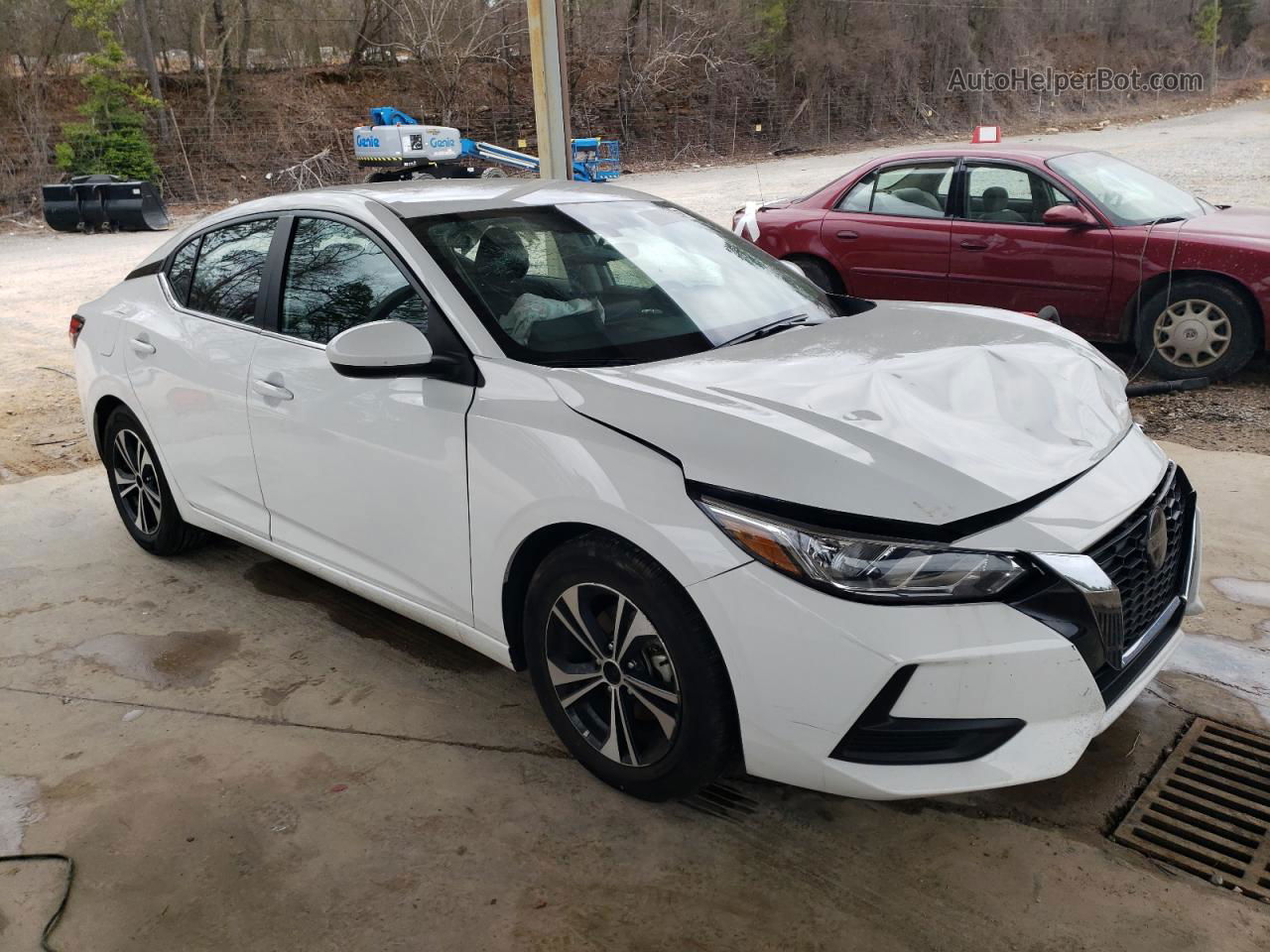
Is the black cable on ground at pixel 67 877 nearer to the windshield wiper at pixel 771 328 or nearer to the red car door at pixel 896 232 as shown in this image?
the windshield wiper at pixel 771 328

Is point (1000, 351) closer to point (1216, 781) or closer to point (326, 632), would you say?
point (1216, 781)

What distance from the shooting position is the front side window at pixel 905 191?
759 centimetres

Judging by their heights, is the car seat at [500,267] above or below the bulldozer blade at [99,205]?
above

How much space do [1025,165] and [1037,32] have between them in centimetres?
5226

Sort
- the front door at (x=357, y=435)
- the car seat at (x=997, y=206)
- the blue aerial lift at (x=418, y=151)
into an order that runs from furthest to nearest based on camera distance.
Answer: the blue aerial lift at (x=418, y=151) < the car seat at (x=997, y=206) < the front door at (x=357, y=435)

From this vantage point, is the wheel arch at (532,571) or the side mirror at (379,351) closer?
the wheel arch at (532,571)

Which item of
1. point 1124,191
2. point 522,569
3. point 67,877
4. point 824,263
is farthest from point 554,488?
point 1124,191

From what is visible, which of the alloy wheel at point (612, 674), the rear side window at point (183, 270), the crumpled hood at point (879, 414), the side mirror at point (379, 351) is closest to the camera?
the crumpled hood at point (879, 414)

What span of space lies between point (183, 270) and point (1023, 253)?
5316mm

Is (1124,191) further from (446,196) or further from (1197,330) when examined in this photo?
(446,196)

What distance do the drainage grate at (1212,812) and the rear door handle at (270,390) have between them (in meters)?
2.77

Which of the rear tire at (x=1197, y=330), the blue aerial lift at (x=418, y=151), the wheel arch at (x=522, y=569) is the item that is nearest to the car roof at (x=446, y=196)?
the wheel arch at (x=522, y=569)

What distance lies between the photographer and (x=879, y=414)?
2.57m

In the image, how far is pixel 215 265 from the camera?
4.06 meters
